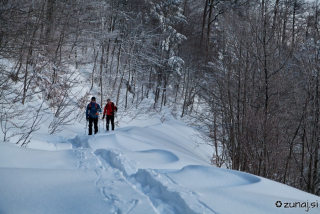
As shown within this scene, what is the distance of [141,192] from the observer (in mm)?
3631

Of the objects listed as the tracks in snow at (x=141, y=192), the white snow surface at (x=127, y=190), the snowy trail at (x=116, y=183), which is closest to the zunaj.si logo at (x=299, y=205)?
the white snow surface at (x=127, y=190)

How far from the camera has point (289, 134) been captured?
339 inches

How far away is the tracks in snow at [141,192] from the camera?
305 cm

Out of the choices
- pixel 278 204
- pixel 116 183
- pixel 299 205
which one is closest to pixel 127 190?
pixel 116 183

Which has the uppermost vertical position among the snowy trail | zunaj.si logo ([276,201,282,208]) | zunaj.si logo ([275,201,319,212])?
zunaj.si logo ([276,201,282,208])

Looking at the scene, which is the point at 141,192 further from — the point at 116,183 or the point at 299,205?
the point at 299,205

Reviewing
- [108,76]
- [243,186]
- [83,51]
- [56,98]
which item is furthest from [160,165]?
[83,51]

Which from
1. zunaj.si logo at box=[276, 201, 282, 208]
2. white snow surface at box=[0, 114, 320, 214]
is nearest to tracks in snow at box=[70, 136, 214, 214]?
white snow surface at box=[0, 114, 320, 214]

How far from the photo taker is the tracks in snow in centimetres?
305

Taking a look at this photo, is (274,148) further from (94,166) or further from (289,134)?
(94,166)

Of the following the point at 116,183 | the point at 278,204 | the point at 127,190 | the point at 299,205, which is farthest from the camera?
the point at 116,183

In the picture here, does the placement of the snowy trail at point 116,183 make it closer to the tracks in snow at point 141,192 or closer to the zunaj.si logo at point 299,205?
the tracks in snow at point 141,192

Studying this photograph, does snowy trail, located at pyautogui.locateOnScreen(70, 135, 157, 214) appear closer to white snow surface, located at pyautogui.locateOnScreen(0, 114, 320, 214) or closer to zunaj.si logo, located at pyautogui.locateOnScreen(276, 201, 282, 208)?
white snow surface, located at pyautogui.locateOnScreen(0, 114, 320, 214)

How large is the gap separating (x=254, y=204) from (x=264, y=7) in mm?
7431
